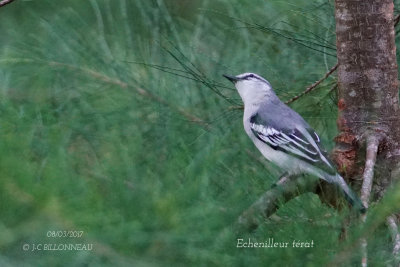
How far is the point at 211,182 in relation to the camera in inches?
38.2

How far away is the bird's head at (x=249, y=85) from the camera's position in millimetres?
1753

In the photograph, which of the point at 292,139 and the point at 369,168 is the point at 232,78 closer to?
the point at 292,139

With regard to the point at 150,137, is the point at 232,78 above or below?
above

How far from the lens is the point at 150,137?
138 centimetres

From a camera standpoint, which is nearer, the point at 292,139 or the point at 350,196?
the point at 350,196

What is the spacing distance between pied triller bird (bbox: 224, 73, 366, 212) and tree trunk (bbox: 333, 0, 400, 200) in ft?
0.61

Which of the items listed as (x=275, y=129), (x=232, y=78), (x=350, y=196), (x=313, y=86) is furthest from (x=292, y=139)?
(x=350, y=196)

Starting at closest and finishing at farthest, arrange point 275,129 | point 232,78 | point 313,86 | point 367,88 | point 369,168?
point 369,168, point 367,88, point 313,86, point 232,78, point 275,129

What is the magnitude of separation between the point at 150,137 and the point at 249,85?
0.59m

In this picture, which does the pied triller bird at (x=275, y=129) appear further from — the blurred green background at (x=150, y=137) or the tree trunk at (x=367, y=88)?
the tree trunk at (x=367, y=88)

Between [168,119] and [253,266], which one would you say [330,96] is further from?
[253,266]

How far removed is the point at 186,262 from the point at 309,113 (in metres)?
1.02

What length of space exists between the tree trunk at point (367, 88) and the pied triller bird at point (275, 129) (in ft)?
0.61

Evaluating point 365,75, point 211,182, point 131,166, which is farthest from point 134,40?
point 131,166
